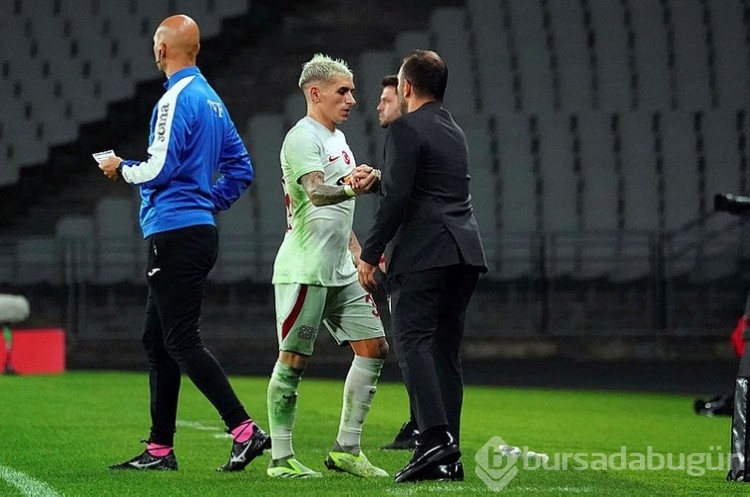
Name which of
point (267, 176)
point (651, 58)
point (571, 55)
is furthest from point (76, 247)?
point (651, 58)

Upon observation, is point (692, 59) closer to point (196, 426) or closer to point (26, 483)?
point (196, 426)

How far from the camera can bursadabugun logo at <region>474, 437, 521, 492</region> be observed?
6.15 meters

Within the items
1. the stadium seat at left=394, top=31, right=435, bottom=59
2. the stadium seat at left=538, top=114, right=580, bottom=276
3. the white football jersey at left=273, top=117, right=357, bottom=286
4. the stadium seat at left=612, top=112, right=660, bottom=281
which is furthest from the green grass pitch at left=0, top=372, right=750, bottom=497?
the stadium seat at left=394, top=31, right=435, bottom=59

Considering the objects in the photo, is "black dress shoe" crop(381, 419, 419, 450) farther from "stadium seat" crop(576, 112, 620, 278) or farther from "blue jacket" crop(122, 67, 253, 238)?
"stadium seat" crop(576, 112, 620, 278)

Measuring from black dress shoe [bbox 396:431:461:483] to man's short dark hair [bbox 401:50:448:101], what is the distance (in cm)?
144

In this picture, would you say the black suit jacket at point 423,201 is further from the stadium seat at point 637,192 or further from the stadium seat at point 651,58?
the stadium seat at point 651,58

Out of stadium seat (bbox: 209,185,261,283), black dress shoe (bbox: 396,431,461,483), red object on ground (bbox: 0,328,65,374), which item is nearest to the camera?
black dress shoe (bbox: 396,431,461,483)

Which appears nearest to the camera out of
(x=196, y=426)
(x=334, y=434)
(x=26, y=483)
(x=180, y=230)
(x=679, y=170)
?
(x=26, y=483)

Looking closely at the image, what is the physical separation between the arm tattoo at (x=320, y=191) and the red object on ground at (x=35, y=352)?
9.60m

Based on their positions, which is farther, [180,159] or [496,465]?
[496,465]

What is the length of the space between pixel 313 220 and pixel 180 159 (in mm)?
639

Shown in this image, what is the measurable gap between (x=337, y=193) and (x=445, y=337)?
0.77 metres

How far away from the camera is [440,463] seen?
19.6 ft

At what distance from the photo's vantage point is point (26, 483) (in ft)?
20.0
